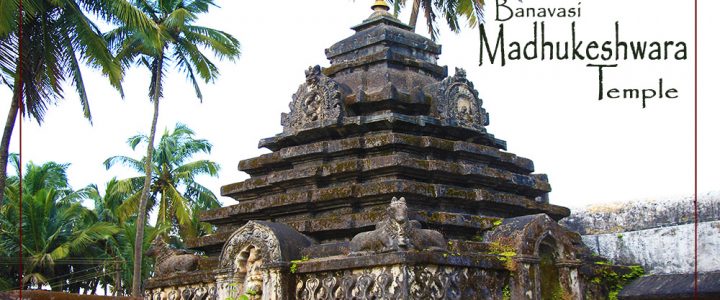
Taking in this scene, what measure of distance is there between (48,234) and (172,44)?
12.5 m

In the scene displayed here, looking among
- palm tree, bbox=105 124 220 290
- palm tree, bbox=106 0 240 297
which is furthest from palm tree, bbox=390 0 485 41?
palm tree, bbox=105 124 220 290

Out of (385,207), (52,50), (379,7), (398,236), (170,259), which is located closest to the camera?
(398,236)

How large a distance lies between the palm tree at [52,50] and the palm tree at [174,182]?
616 inches

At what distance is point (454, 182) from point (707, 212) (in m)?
3.40

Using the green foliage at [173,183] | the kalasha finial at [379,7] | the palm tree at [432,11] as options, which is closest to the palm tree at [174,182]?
the green foliage at [173,183]

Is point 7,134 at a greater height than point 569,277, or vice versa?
point 7,134

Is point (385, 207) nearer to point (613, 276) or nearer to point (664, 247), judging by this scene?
point (613, 276)

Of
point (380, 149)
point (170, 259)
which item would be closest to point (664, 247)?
point (380, 149)

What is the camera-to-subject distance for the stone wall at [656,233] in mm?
11975

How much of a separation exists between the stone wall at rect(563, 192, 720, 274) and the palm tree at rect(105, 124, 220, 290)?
20.9 m

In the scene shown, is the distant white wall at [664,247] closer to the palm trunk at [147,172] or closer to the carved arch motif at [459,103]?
the carved arch motif at [459,103]

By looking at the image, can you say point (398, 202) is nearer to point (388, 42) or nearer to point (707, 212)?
point (388, 42)

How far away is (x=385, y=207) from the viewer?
426 inches

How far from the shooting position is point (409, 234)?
9.67 meters
